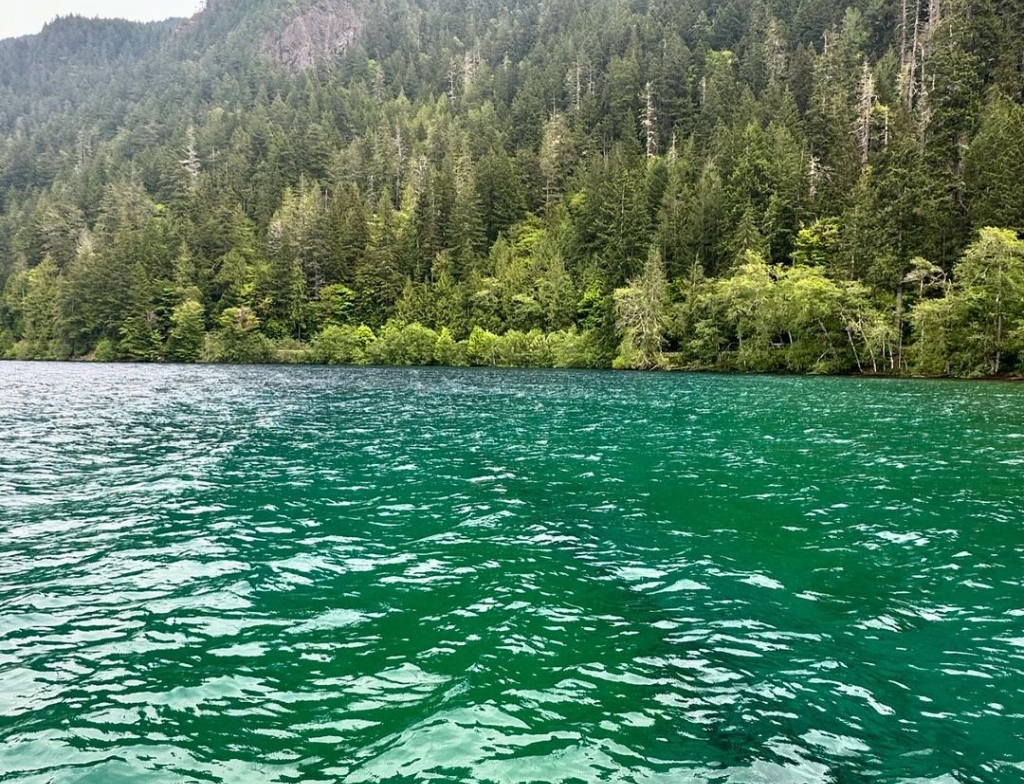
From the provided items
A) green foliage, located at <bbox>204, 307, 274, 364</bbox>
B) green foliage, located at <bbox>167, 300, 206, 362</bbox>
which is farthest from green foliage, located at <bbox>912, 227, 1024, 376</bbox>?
green foliage, located at <bbox>167, 300, 206, 362</bbox>

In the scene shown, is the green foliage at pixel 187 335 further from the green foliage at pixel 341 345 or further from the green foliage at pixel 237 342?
the green foliage at pixel 341 345

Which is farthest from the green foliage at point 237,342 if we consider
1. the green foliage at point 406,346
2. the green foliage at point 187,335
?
the green foliage at point 406,346

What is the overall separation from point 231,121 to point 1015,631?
182m

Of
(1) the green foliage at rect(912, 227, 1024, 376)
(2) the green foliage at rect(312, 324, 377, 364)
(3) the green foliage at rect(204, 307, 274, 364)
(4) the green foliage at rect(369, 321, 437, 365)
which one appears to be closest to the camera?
(1) the green foliage at rect(912, 227, 1024, 376)

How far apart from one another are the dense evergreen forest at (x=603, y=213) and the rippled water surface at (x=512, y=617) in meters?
47.6

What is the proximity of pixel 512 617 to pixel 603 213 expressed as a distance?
291 ft

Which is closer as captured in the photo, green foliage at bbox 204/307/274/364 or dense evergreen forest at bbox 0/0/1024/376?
dense evergreen forest at bbox 0/0/1024/376

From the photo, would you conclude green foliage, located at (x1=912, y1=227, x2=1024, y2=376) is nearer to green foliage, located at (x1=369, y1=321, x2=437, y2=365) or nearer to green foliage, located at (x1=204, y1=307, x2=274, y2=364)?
green foliage, located at (x1=369, y1=321, x2=437, y2=365)

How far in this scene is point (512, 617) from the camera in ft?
28.1

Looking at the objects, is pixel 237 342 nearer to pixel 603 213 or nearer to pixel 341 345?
pixel 341 345

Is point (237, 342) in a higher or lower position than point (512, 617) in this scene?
higher

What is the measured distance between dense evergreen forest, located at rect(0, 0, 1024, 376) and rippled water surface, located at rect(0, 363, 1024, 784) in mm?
47587

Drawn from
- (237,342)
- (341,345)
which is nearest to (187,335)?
(237,342)

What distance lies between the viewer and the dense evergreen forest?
62.1 m
